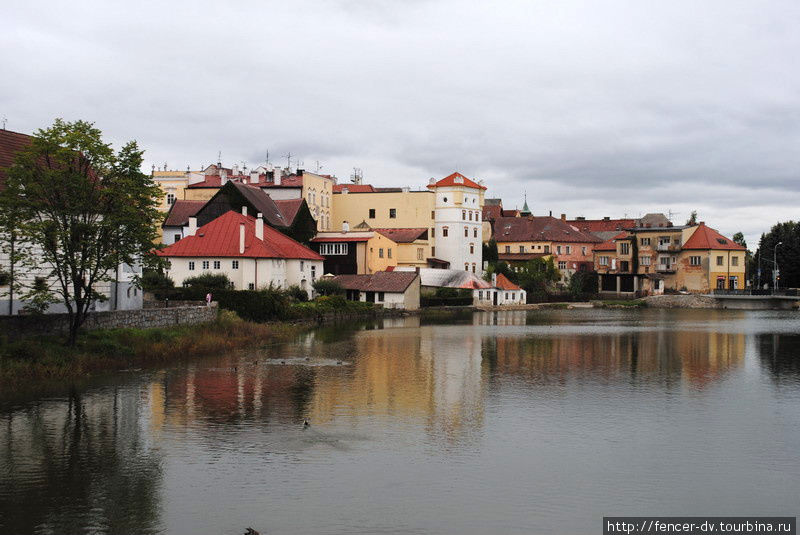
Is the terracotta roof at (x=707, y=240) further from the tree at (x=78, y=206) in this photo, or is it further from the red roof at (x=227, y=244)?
the tree at (x=78, y=206)

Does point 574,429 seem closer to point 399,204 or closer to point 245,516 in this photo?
point 245,516

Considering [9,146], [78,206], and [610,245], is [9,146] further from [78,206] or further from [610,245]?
[610,245]

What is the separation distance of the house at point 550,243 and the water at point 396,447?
6911 centimetres

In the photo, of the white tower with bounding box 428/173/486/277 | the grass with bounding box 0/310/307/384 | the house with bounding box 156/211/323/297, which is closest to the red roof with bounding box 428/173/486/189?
the white tower with bounding box 428/173/486/277

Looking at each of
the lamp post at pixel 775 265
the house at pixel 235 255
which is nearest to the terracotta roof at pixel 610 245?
the lamp post at pixel 775 265

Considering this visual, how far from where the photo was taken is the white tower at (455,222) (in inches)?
3737

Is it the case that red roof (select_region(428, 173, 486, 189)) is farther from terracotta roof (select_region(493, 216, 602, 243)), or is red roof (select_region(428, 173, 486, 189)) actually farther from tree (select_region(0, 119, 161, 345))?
tree (select_region(0, 119, 161, 345))

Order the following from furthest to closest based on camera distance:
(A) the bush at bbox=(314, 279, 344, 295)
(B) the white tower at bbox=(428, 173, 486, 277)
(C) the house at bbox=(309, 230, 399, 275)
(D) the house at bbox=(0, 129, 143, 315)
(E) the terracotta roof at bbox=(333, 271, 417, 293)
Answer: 1. (B) the white tower at bbox=(428, 173, 486, 277)
2. (C) the house at bbox=(309, 230, 399, 275)
3. (E) the terracotta roof at bbox=(333, 271, 417, 293)
4. (A) the bush at bbox=(314, 279, 344, 295)
5. (D) the house at bbox=(0, 129, 143, 315)

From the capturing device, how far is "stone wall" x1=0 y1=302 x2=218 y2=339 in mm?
29562

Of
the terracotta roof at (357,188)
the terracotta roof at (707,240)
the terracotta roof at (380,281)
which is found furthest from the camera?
the terracotta roof at (357,188)

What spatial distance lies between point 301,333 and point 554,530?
122ft

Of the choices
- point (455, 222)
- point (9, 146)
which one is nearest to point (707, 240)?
point (455, 222)

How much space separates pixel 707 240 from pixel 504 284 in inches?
1185

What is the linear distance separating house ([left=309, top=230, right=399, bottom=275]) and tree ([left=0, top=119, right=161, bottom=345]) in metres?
47.6
